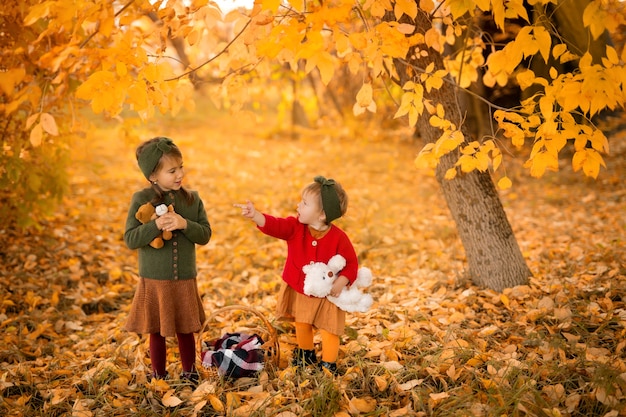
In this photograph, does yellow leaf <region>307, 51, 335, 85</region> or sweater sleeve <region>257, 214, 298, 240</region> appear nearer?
yellow leaf <region>307, 51, 335, 85</region>

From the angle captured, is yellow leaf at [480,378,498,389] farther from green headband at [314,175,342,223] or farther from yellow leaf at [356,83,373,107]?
yellow leaf at [356,83,373,107]

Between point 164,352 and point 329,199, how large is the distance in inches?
54.1

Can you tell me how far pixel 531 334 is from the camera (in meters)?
3.23

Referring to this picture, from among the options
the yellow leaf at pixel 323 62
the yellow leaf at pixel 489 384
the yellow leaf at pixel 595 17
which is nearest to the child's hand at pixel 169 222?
the yellow leaf at pixel 323 62

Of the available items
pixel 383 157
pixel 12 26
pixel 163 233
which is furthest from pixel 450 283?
Answer: pixel 383 157

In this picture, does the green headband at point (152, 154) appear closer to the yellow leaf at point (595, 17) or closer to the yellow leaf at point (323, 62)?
the yellow leaf at point (323, 62)

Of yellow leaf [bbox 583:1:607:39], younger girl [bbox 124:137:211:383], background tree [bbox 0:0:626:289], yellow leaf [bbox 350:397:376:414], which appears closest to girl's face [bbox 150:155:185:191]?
younger girl [bbox 124:137:211:383]

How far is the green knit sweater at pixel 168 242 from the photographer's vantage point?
2729 mm

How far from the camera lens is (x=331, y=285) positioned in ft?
9.46

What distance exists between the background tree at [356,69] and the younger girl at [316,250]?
0.60 m

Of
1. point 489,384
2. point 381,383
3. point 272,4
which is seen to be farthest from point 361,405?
point 272,4

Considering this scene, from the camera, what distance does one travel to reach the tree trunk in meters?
3.73

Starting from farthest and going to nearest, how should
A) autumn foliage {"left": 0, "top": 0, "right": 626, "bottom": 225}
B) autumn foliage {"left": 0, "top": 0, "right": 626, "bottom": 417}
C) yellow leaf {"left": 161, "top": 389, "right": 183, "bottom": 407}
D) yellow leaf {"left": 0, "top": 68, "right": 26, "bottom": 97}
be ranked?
yellow leaf {"left": 161, "top": 389, "right": 183, "bottom": 407} < autumn foliage {"left": 0, "top": 0, "right": 626, "bottom": 417} < autumn foliage {"left": 0, "top": 0, "right": 626, "bottom": 225} < yellow leaf {"left": 0, "top": 68, "right": 26, "bottom": 97}

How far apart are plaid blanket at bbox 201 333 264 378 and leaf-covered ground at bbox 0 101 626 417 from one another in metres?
0.08
